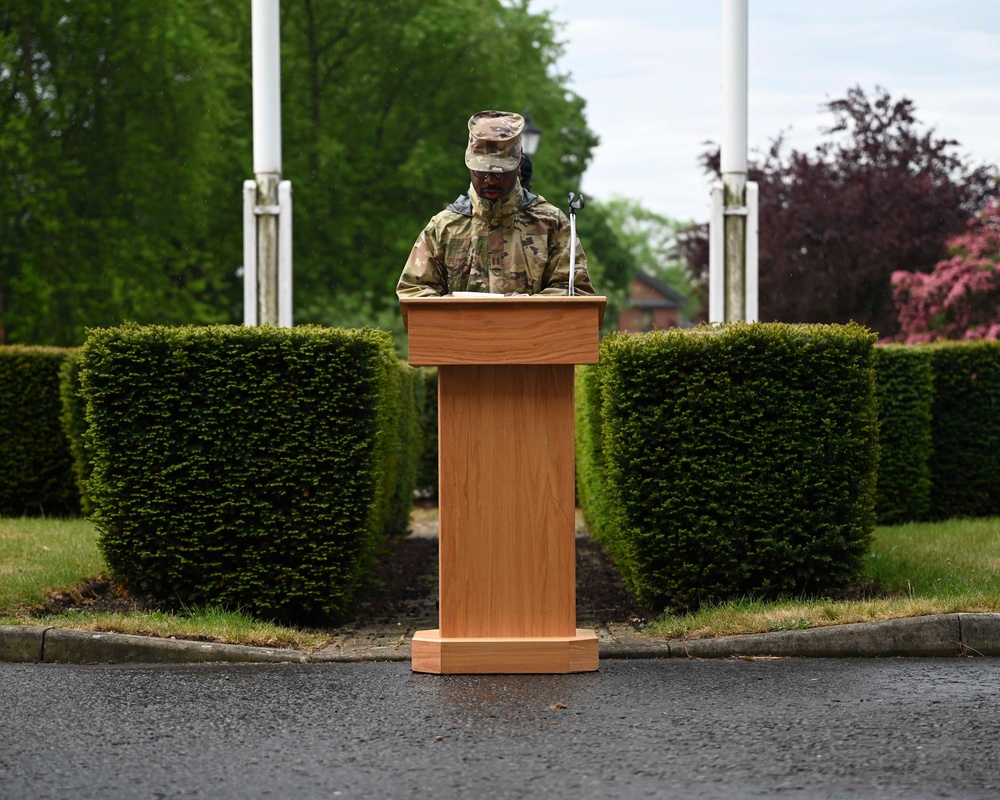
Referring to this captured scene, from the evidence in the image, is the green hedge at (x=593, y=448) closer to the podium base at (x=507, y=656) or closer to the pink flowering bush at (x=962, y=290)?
the podium base at (x=507, y=656)

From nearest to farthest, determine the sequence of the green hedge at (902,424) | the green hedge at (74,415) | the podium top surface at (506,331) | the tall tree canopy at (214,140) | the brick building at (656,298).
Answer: the podium top surface at (506,331) < the green hedge at (74,415) < the green hedge at (902,424) < the tall tree canopy at (214,140) < the brick building at (656,298)

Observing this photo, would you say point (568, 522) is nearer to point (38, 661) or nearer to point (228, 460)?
point (228, 460)

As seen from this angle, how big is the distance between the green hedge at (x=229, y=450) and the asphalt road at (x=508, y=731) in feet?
3.64

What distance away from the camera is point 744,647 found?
6.62m

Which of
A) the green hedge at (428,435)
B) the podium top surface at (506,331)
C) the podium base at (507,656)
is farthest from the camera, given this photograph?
A: the green hedge at (428,435)

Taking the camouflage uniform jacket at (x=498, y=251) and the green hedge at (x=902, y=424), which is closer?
the camouflage uniform jacket at (x=498, y=251)

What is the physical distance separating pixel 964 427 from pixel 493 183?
6.98m

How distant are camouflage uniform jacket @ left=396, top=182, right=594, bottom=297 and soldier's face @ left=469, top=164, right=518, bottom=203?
0.25 feet

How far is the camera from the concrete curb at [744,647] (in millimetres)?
6598

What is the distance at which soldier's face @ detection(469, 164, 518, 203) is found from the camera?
6.32m

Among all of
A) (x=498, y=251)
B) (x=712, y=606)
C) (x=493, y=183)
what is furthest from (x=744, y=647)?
(x=493, y=183)

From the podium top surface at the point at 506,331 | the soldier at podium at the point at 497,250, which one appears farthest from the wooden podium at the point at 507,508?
the soldier at podium at the point at 497,250

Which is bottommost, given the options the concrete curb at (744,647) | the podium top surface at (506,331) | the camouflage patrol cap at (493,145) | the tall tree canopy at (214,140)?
the concrete curb at (744,647)

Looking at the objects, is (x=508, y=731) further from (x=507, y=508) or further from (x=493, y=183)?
(x=493, y=183)
